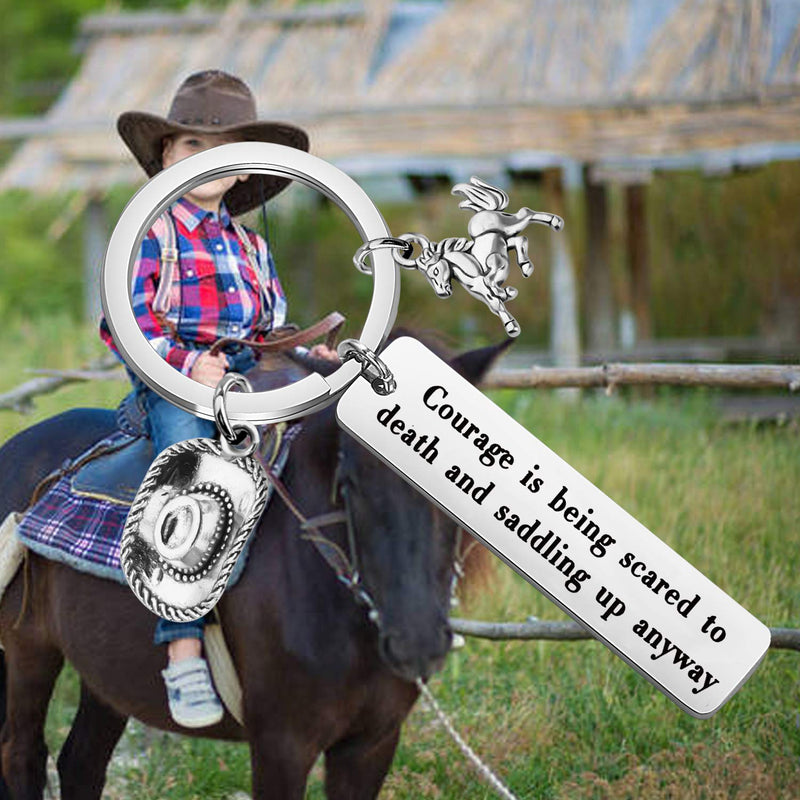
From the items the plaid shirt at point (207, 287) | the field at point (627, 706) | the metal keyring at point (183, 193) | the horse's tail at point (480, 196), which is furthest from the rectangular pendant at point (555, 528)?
the field at point (627, 706)

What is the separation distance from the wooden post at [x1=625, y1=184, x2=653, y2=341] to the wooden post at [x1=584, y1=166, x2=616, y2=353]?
277 millimetres

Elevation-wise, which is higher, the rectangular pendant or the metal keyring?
the metal keyring

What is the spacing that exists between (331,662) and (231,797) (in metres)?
1.84

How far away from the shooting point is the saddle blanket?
9.80 feet

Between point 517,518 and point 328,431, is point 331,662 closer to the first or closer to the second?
point 328,431

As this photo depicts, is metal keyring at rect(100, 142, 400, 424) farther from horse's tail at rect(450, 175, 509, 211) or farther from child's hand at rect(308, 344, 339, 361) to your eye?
child's hand at rect(308, 344, 339, 361)

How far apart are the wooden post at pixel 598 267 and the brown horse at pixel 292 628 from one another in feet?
31.2

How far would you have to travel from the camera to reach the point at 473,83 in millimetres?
11516

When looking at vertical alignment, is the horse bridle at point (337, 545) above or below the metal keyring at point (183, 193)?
below

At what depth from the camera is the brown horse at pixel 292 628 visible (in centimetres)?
239

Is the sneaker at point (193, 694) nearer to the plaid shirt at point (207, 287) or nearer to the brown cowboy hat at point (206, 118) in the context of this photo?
the plaid shirt at point (207, 287)

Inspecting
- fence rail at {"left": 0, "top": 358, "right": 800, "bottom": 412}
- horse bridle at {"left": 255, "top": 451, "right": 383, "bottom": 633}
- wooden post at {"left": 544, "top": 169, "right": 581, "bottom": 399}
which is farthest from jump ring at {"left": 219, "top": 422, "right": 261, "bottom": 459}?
wooden post at {"left": 544, "top": 169, "right": 581, "bottom": 399}

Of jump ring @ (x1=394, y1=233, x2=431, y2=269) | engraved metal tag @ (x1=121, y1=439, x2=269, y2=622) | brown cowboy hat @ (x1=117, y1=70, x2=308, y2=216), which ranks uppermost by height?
jump ring @ (x1=394, y1=233, x2=431, y2=269)

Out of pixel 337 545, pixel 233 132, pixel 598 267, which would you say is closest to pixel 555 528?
pixel 337 545
